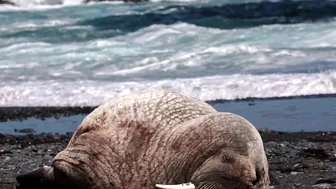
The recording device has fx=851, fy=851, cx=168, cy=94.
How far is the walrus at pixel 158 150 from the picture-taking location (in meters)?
4.45

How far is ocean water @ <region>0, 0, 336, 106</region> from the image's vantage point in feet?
40.2

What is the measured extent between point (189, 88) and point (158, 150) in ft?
24.3

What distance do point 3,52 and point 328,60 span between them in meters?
8.33

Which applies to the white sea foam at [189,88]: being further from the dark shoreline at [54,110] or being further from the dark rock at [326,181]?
the dark rock at [326,181]

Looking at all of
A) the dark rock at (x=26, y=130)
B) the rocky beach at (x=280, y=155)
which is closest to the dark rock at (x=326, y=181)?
the rocky beach at (x=280, y=155)

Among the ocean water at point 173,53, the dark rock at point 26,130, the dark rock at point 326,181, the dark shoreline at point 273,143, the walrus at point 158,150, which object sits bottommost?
the ocean water at point 173,53

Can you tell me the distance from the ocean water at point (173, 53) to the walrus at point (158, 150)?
6.24 metres

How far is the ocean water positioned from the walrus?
20.5 feet

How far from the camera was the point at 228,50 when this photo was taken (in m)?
16.6

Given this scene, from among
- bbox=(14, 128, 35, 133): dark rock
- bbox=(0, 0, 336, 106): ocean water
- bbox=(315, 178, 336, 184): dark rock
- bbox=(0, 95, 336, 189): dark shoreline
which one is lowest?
bbox=(0, 0, 336, 106): ocean water

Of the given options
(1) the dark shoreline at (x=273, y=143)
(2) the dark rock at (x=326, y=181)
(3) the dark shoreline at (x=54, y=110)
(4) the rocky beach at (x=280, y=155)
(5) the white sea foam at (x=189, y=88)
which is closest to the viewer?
(2) the dark rock at (x=326, y=181)

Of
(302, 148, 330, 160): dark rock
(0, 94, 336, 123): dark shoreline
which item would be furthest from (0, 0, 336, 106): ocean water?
(302, 148, 330, 160): dark rock

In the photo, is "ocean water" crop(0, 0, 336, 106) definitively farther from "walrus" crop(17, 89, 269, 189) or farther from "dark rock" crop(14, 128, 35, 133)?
"walrus" crop(17, 89, 269, 189)

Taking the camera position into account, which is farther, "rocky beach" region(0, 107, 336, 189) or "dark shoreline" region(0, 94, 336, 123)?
"dark shoreline" region(0, 94, 336, 123)
